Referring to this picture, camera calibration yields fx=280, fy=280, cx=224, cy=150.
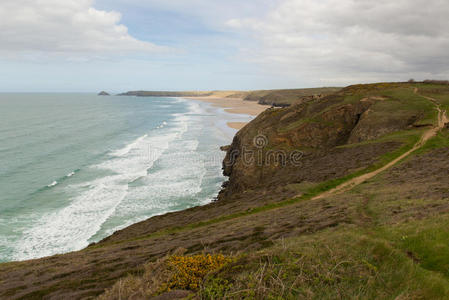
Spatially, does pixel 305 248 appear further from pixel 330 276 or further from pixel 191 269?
pixel 191 269

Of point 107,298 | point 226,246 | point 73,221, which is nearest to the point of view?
point 107,298

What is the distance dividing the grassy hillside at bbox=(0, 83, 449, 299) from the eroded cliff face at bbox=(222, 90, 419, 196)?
0.79 meters

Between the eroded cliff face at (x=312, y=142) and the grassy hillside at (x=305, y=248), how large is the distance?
0.79 m

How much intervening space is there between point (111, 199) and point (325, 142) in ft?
113

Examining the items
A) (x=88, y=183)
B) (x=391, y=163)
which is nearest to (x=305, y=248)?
(x=391, y=163)

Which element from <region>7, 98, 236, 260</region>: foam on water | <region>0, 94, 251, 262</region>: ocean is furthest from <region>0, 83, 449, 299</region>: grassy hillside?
<region>0, 94, 251, 262</region>: ocean

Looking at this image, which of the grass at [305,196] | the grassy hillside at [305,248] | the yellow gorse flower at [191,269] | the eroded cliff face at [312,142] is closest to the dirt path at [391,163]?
the grassy hillside at [305,248]

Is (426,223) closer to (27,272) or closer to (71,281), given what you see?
(71,281)

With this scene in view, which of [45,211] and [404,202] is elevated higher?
[404,202]

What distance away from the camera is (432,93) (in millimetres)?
54781

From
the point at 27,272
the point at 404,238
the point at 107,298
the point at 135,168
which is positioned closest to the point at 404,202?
the point at 404,238

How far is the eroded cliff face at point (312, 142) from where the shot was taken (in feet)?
113

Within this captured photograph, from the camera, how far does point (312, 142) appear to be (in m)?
46.3

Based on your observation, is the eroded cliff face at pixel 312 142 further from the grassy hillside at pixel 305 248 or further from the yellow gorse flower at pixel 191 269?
the yellow gorse flower at pixel 191 269
